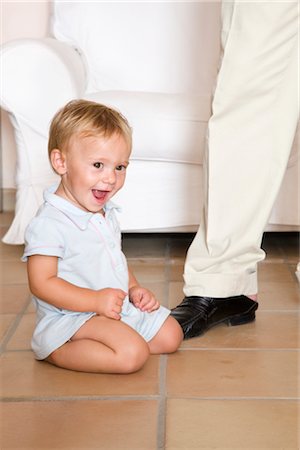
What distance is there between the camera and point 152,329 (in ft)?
5.25

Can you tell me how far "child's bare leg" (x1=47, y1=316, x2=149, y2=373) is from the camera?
1479mm

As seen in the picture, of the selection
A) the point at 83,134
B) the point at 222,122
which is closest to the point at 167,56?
the point at 222,122

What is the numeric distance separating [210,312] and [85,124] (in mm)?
510

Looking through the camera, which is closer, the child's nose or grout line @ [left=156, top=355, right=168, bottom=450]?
grout line @ [left=156, top=355, right=168, bottom=450]

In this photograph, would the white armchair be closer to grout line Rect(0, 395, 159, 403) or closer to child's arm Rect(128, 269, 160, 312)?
child's arm Rect(128, 269, 160, 312)

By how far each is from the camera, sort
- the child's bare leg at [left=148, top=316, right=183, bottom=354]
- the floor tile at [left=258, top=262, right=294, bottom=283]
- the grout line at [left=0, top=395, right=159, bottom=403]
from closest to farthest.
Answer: the grout line at [left=0, top=395, right=159, bottom=403]
the child's bare leg at [left=148, top=316, right=183, bottom=354]
the floor tile at [left=258, top=262, right=294, bottom=283]

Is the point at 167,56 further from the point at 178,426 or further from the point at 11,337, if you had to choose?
the point at 178,426

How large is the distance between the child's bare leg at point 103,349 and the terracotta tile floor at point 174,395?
19 millimetres

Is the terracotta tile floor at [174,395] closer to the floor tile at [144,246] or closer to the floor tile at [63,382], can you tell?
the floor tile at [63,382]

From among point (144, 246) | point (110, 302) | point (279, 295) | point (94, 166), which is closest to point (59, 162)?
point (94, 166)

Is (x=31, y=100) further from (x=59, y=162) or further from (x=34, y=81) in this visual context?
(x=59, y=162)

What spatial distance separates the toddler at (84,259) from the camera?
149 cm

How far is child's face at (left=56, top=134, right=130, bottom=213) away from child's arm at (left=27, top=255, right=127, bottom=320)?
0.14 metres

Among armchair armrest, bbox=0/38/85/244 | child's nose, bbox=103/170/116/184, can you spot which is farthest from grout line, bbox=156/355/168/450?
armchair armrest, bbox=0/38/85/244
